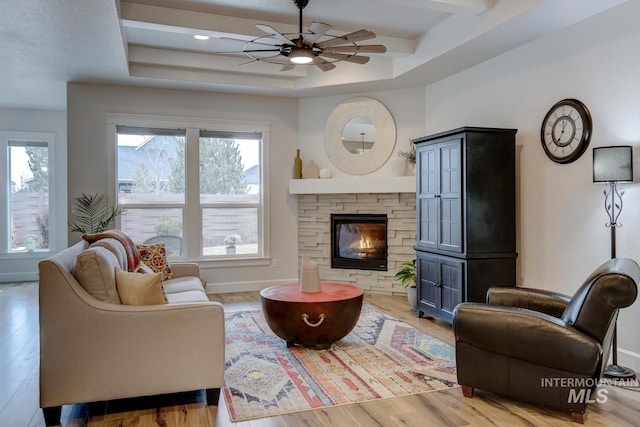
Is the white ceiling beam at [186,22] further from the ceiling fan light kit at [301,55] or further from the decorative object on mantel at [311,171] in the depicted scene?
the decorative object on mantel at [311,171]

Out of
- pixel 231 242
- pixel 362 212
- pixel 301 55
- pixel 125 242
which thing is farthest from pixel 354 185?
pixel 125 242

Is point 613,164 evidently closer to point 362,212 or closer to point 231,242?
point 362,212

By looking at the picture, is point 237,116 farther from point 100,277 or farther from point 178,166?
point 100,277

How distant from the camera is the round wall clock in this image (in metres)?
3.54

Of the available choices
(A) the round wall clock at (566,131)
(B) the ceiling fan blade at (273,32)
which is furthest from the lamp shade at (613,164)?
(B) the ceiling fan blade at (273,32)

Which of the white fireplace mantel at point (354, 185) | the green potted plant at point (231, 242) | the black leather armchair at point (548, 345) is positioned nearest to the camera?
the black leather armchair at point (548, 345)

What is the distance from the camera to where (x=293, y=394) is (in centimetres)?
288

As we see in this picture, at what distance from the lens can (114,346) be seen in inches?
100

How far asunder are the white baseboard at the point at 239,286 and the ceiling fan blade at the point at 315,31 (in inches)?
141

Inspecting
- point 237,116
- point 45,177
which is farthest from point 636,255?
point 45,177

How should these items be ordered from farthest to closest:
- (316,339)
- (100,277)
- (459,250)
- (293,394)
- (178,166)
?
(178,166)
(459,250)
(316,339)
(293,394)
(100,277)

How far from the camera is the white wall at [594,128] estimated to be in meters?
3.23

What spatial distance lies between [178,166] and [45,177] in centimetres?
269

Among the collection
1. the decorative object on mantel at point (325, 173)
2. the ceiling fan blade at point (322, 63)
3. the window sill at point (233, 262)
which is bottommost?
the window sill at point (233, 262)
